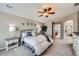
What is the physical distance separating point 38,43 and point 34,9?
52 centimetres

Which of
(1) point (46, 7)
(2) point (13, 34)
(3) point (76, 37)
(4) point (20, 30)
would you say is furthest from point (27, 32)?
(3) point (76, 37)

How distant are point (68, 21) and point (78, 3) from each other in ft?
0.98

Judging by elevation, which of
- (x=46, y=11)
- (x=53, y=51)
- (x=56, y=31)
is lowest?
(x=53, y=51)

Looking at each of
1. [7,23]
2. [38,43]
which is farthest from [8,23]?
[38,43]

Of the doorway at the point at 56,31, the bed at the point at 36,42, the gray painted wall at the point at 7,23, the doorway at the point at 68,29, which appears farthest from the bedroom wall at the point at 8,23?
the doorway at the point at 68,29

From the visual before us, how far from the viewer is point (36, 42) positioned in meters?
1.57

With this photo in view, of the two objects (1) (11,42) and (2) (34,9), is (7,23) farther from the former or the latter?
(2) (34,9)

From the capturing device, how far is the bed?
1.54 meters

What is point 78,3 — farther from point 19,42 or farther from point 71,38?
point 19,42

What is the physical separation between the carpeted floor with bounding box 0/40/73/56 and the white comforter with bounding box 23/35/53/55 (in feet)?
0.25

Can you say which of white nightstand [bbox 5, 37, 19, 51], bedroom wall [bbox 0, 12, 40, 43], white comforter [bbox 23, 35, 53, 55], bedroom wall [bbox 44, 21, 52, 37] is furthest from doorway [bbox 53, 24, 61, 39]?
white nightstand [bbox 5, 37, 19, 51]

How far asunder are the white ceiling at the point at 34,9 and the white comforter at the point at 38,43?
29 cm

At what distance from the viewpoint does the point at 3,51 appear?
1.54 metres

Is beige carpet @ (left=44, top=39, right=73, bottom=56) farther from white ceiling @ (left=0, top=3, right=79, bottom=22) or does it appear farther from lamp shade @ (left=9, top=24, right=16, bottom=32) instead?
lamp shade @ (left=9, top=24, right=16, bottom=32)
